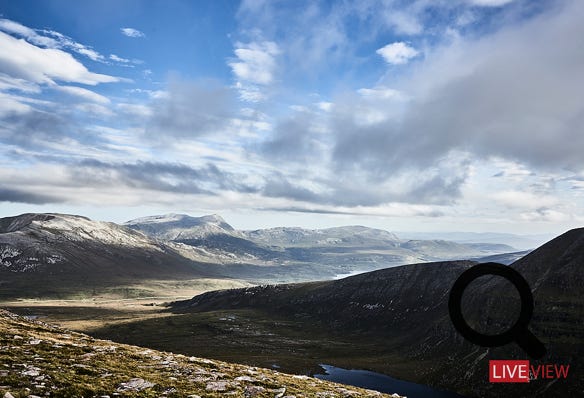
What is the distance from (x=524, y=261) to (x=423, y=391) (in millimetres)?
86096

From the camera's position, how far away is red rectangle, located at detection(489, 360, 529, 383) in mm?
93319

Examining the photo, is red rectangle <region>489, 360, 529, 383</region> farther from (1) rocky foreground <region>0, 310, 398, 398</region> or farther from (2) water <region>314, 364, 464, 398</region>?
(1) rocky foreground <region>0, 310, 398, 398</region>

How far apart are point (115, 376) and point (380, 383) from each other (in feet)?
352

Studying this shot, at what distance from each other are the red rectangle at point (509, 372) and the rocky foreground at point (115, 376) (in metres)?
78.0

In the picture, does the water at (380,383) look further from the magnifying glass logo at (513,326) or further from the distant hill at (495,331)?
the magnifying glass logo at (513,326)

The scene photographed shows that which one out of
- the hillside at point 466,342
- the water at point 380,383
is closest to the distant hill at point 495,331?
the hillside at point 466,342

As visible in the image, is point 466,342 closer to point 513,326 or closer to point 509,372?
point 509,372

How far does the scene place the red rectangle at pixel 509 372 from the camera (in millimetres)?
93319

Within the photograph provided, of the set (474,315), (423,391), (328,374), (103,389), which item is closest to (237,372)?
(103,389)

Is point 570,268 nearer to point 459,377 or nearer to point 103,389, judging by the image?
point 459,377

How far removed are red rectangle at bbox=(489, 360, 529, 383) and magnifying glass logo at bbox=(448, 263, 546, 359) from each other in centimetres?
8488

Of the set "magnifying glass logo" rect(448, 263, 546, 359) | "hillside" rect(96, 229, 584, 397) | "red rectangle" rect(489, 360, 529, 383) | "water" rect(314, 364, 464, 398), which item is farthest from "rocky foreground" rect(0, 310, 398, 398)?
"hillside" rect(96, 229, 584, 397)

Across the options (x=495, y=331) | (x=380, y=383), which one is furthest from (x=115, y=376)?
(x=495, y=331)

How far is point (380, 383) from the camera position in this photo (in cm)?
11800
